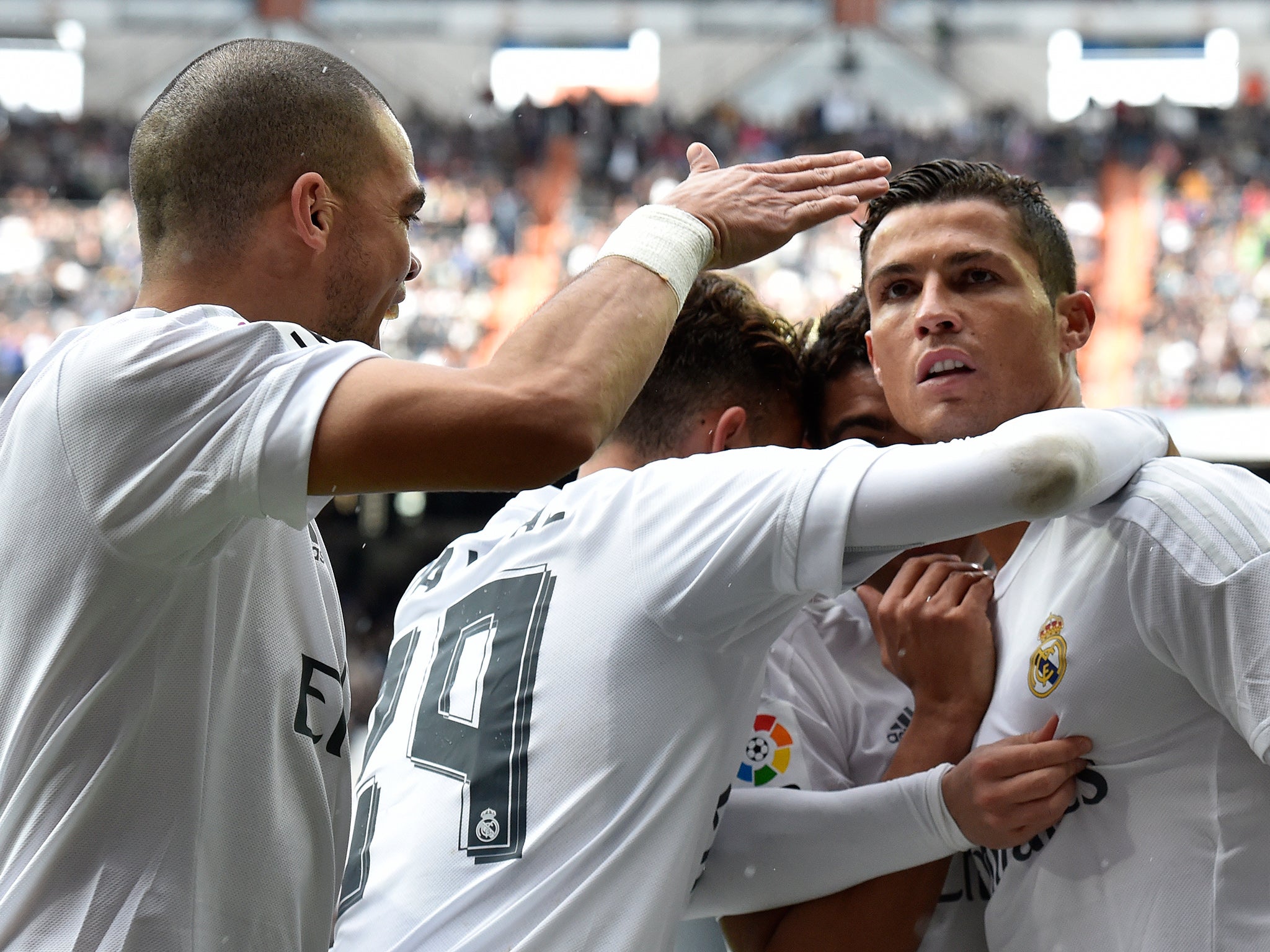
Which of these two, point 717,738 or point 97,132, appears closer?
Result: point 717,738

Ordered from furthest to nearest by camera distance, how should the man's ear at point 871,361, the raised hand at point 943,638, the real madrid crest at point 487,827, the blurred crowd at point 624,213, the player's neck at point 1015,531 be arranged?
the blurred crowd at point 624,213 → the man's ear at point 871,361 → the player's neck at point 1015,531 → the raised hand at point 943,638 → the real madrid crest at point 487,827

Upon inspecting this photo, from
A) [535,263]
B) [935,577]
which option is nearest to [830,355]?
[935,577]

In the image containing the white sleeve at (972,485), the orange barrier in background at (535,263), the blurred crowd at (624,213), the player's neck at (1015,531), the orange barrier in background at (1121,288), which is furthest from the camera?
the orange barrier in background at (535,263)

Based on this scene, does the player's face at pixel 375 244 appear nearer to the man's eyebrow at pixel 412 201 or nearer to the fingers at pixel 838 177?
the man's eyebrow at pixel 412 201

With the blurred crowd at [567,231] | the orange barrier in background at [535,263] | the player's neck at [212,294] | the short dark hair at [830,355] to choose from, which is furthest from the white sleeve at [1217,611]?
the orange barrier in background at [535,263]

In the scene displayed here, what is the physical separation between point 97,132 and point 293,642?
27107 millimetres

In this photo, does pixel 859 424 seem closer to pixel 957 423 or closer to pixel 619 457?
pixel 957 423

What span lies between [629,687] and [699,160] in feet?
3.25

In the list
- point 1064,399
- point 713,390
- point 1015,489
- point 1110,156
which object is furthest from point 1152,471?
point 1110,156

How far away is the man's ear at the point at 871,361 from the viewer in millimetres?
2750

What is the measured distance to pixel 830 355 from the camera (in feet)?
10.3

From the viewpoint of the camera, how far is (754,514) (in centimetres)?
195

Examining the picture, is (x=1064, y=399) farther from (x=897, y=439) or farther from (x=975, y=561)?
(x=975, y=561)

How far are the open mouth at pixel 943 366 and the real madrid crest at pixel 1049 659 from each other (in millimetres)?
577
